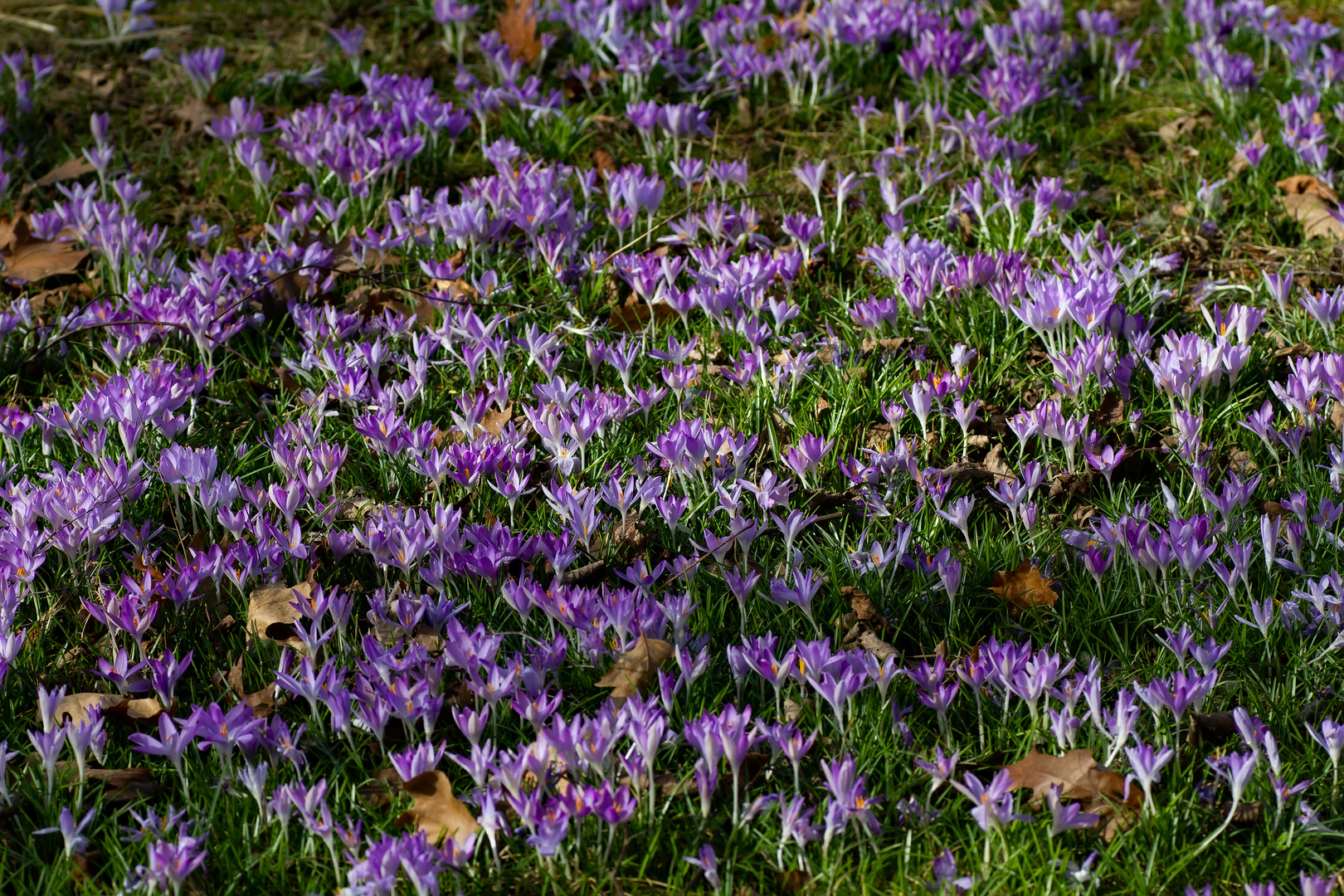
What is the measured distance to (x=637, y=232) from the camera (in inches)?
162

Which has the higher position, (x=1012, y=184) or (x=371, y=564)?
(x=1012, y=184)

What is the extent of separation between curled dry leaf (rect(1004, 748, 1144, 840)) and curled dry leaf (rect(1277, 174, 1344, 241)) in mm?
2601

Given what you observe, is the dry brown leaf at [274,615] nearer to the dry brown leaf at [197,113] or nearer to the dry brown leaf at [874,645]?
the dry brown leaf at [874,645]

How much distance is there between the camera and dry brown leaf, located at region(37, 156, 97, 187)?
4504mm

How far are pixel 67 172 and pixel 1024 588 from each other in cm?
374

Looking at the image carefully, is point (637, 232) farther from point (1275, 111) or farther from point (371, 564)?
point (1275, 111)

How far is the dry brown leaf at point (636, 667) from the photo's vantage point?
2.33 metres

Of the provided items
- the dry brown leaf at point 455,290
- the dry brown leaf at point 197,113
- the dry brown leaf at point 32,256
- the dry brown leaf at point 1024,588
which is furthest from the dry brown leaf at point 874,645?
the dry brown leaf at point 197,113

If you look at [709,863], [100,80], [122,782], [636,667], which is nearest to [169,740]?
[122,782]

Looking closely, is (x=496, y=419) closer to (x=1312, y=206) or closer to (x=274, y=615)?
(x=274, y=615)

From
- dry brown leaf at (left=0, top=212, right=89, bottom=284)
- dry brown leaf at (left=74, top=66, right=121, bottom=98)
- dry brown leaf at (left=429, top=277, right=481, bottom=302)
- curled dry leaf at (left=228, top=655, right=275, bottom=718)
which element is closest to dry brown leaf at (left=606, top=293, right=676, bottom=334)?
dry brown leaf at (left=429, top=277, right=481, bottom=302)

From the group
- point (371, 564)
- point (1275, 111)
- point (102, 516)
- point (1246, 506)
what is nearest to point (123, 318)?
point (102, 516)

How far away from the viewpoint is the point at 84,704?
2355 millimetres

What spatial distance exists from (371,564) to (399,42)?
3.46 m
